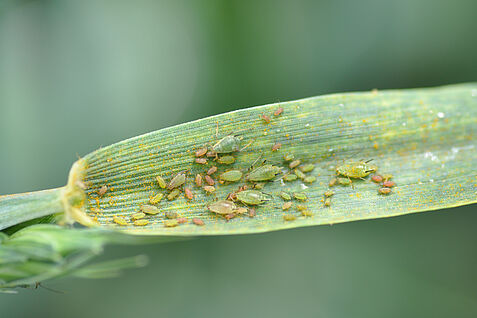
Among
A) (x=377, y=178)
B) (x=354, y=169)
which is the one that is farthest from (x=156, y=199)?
(x=377, y=178)

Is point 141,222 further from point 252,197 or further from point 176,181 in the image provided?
point 252,197

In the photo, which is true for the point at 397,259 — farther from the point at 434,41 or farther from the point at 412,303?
the point at 434,41

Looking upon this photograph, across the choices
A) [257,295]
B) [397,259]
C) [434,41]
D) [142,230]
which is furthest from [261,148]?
[434,41]

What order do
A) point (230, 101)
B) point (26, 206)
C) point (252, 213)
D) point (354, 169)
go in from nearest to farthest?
point (26, 206) < point (252, 213) < point (354, 169) < point (230, 101)

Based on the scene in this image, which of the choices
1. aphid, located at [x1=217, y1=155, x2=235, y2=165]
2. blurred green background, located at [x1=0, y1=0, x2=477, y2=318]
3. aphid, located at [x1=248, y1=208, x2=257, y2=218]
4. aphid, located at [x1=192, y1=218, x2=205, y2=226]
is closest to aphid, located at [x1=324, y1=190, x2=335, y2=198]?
aphid, located at [x1=248, y1=208, x2=257, y2=218]

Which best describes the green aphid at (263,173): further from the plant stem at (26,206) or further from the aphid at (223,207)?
the plant stem at (26,206)

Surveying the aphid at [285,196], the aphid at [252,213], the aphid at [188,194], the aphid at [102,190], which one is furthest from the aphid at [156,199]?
the aphid at [285,196]
